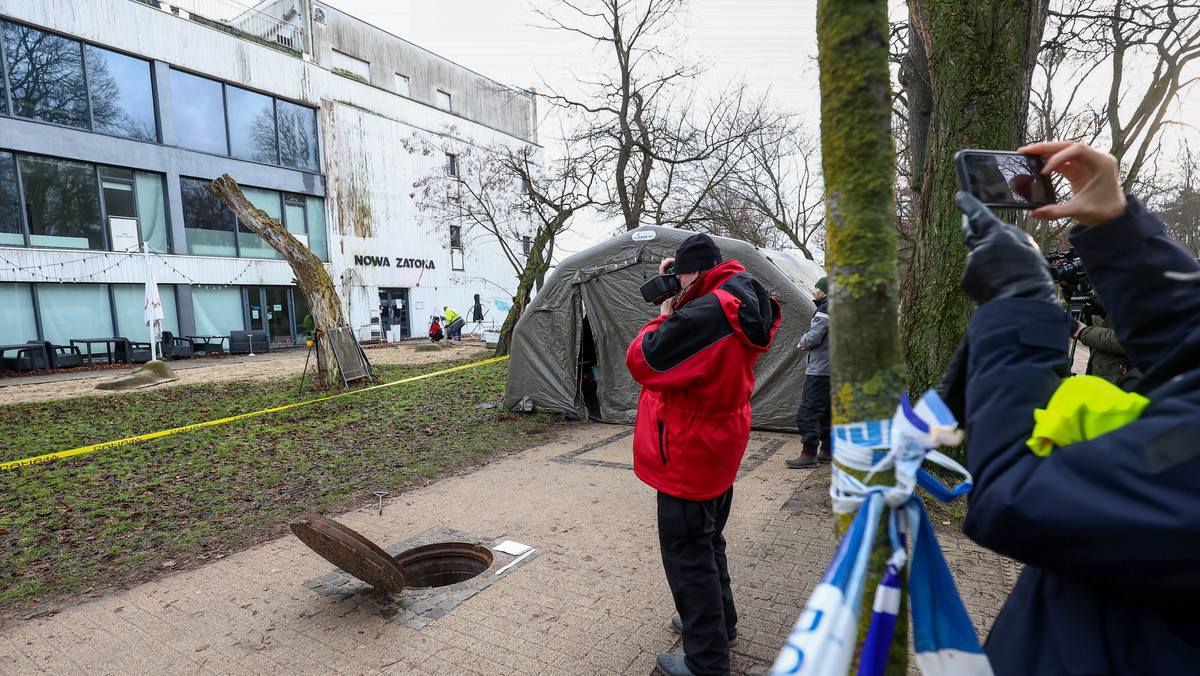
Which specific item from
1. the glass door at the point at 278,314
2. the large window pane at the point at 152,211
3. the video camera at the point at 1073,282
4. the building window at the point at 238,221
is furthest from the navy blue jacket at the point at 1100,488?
the glass door at the point at 278,314

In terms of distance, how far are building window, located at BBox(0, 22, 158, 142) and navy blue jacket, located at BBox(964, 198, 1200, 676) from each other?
2497 cm

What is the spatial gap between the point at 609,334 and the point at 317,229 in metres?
21.3

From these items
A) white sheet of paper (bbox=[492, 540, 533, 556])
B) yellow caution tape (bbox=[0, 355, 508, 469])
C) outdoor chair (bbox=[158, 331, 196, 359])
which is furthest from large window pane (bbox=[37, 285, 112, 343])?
white sheet of paper (bbox=[492, 540, 533, 556])

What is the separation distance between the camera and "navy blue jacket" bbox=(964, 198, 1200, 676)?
31.4 inches

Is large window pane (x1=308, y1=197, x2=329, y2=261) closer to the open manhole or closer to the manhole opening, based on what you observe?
the manhole opening

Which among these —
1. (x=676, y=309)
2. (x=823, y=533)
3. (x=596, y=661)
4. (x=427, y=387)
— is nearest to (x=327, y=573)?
(x=596, y=661)

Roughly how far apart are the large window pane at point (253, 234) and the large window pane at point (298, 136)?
1767mm

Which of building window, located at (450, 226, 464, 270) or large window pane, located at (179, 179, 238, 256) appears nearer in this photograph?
large window pane, located at (179, 179, 238, 256)

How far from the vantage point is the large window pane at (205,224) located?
21.2 metres

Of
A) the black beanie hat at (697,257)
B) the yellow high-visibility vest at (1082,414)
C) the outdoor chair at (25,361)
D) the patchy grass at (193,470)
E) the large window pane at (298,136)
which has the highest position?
the large window pane at (298,136)

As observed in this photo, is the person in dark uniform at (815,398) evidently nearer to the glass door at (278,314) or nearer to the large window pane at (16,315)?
the large window pane at (16,315)

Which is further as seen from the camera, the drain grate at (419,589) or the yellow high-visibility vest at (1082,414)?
the drain grate at (419,589)

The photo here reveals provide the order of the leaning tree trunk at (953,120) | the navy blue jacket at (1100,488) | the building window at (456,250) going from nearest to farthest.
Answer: the navy blue jacket at (1100,488)
the leaning tree trunk at (953,120)
the building window at (456,250)

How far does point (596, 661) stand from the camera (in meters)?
2.88
